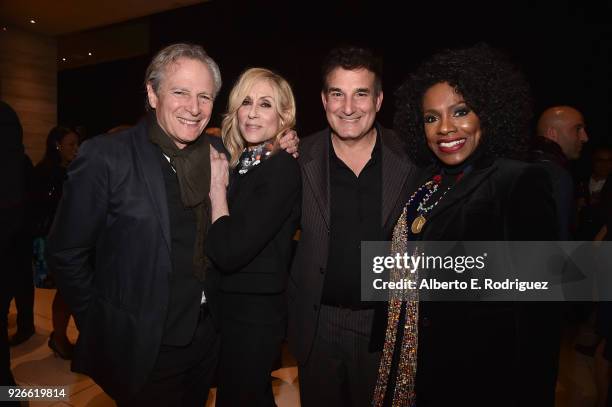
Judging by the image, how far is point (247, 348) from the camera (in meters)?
1.75

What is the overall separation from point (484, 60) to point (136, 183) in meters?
1.44

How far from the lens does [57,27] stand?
26.3 ft

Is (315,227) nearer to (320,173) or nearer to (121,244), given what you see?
(320,173)

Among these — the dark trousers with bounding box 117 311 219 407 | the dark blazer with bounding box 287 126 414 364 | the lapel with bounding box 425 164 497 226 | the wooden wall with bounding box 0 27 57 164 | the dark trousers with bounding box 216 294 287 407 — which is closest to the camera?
the lapel with bounding box 425 164 497 226

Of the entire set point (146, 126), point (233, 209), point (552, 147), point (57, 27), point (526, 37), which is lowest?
point (233, 209)

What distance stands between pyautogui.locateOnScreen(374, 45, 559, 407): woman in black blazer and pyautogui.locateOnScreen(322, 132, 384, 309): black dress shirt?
0.24 meters

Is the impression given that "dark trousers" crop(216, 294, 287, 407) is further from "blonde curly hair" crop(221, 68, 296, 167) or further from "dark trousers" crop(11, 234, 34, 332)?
"dark trousers" crop(11, 234, 34, 332)

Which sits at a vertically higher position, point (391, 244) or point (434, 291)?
point (391, 244)

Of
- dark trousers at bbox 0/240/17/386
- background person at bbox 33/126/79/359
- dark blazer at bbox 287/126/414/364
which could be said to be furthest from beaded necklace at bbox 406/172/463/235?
background person at bbox 33/126/79/359

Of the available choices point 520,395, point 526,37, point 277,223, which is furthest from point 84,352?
point 526,37

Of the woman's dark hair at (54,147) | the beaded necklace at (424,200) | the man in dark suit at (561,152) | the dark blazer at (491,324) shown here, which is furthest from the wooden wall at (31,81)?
the dark blazer at (491,324)

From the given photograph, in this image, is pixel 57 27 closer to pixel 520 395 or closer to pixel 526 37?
pixel 526 37

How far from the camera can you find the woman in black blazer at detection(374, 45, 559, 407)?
1.34 metres

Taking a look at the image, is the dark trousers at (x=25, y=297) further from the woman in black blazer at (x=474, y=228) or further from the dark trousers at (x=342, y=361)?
the woman in black blazer at (x=474, y=228)
